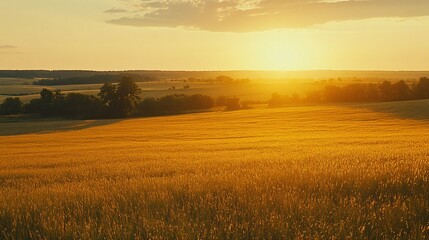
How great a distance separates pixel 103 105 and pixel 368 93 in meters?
51.5

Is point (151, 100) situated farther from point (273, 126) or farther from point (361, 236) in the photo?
point (361, 236)

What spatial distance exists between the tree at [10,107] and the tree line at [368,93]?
166 ft

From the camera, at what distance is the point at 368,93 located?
89812 mm

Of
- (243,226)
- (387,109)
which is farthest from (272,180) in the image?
(387,109)

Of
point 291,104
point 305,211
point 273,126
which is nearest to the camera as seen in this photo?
point 305,211

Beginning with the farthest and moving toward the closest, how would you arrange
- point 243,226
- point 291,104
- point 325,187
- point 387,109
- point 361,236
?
point 291,104 < point 387,109 < point 325,187 < point 243,226 < point 361,236

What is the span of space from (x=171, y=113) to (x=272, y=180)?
82.8 m

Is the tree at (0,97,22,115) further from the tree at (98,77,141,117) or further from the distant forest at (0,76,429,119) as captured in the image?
the tree at (98,77,141,117)

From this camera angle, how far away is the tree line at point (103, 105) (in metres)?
84.5

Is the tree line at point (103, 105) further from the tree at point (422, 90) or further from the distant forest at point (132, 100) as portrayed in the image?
the tree at point (422, 90)

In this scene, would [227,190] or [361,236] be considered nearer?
[361,236]

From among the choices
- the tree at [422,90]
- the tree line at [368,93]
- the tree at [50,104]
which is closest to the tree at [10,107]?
the tree at [50,104]

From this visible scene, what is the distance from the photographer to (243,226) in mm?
5262

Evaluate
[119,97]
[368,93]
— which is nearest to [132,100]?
[119,97]
